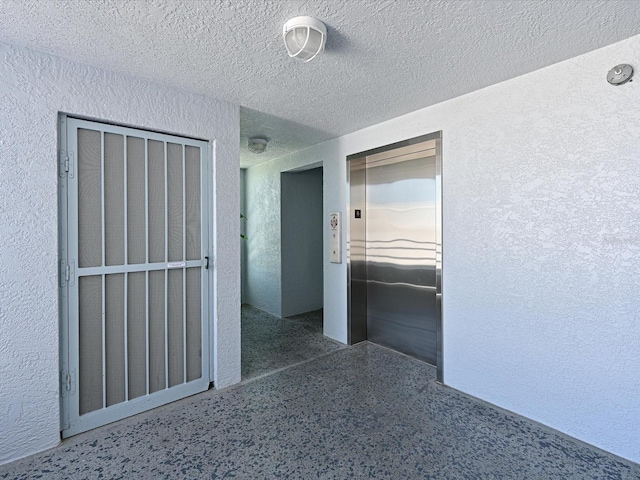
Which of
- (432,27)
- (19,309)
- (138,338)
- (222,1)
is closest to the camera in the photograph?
(222,1)

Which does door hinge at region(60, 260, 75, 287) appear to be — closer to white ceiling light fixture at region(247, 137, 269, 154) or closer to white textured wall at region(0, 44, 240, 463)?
white textured wall at region(0, 44, 240, 463)

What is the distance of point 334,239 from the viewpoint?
3.81 meters

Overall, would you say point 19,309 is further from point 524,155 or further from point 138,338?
point 524,155

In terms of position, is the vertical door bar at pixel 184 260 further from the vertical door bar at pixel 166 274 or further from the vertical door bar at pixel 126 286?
the vertical door bar at pixel 126 286

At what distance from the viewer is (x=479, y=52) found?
6.40 feet

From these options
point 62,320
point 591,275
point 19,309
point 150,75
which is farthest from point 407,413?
point 150,75

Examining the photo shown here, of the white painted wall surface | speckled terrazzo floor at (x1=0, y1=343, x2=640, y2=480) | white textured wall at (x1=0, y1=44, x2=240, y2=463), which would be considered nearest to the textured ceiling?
white textured wall at (x1=0, y1=44, x2=240, y2=463)

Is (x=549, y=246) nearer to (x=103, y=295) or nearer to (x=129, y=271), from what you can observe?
(x=129, y=271)

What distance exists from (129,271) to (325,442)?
69.5 inches

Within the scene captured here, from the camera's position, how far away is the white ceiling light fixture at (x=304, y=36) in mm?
1623

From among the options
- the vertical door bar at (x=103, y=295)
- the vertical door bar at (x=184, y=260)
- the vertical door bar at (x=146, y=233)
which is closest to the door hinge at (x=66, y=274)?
→ the vertical door bar at (x=103, y=295)

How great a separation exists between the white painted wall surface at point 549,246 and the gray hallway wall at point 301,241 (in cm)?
244

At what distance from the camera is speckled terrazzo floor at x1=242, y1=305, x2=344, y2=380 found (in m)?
3.23

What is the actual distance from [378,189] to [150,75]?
7.60 feet
